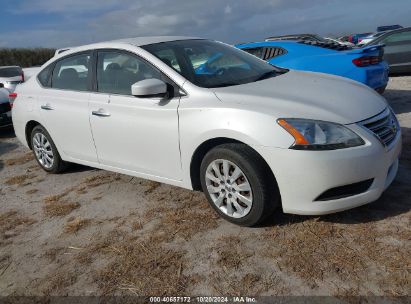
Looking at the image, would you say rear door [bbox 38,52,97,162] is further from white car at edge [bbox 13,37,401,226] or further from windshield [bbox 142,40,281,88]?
windshield [bbox 142,40,281,88]

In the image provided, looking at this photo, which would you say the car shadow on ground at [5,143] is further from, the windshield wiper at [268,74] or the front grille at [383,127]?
the front grille at [383,127]

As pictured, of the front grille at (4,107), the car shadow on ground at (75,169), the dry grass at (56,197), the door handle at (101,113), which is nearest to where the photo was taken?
the door handle at (101,113)

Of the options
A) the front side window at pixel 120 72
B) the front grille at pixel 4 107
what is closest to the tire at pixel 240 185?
the front side window at pixel 120 72

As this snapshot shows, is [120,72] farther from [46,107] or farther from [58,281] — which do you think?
[58,281]

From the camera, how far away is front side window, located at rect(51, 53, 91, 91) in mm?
4438

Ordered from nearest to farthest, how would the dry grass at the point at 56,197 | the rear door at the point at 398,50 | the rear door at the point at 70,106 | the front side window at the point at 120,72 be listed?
the front side window at the point at 120,72 → the rear door at the point at 70,106 → the dry grass at the point at 56,197 → the rear door at the point at 398,50

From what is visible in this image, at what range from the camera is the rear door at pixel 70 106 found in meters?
4.38

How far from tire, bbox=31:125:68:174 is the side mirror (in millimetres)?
2102

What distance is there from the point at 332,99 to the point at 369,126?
1.19 feet

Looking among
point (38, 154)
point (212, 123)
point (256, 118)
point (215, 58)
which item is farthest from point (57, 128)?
point (256, 118)

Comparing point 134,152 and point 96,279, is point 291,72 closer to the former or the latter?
point 134,152

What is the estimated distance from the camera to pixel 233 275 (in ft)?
9.10

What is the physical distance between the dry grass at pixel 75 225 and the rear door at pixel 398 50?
9.13 m

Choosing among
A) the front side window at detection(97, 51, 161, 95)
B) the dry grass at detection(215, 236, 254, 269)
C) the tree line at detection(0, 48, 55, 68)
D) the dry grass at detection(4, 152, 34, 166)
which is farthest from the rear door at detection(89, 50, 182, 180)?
the tree line at detection(0, 48, 55, 68)
